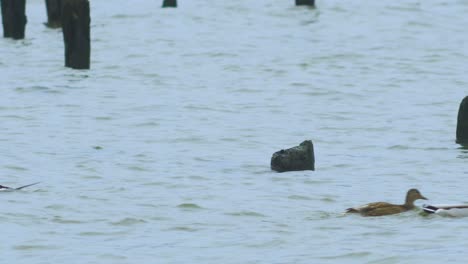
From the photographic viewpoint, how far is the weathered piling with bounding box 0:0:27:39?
92.9 feet

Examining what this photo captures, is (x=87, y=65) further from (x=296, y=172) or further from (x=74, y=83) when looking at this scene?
(x=296, y=172)

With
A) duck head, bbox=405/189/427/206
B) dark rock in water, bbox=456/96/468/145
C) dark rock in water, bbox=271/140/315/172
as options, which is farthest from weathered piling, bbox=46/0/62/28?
duck head, bbox=405/189/427/206

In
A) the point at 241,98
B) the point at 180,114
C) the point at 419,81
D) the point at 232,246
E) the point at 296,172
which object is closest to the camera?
the point at 232,246

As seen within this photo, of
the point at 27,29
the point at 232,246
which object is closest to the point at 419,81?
the point at 27,29

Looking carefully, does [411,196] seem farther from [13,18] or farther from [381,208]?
[13,18]

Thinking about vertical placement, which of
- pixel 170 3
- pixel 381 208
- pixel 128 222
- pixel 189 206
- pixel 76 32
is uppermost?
pixel 381 208

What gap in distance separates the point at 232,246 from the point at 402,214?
1858 mm

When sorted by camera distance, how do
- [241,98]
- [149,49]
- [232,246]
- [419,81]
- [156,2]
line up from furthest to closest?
1. [156,2]
2. [149,49]
3. [419,81]
4. [241,98]
5. [232,246]

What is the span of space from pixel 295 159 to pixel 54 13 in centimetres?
1831

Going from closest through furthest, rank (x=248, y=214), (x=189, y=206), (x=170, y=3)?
(x=248, y=214) → (x=189, y=206) → (x=170, y=3)

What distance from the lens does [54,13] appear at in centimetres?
3275

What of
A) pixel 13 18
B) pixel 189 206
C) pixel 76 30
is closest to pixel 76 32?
pixel 76 30

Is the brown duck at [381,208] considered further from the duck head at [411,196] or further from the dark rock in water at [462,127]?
the dark rock in water at [462,127]

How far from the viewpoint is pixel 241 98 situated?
2248 centimetres
